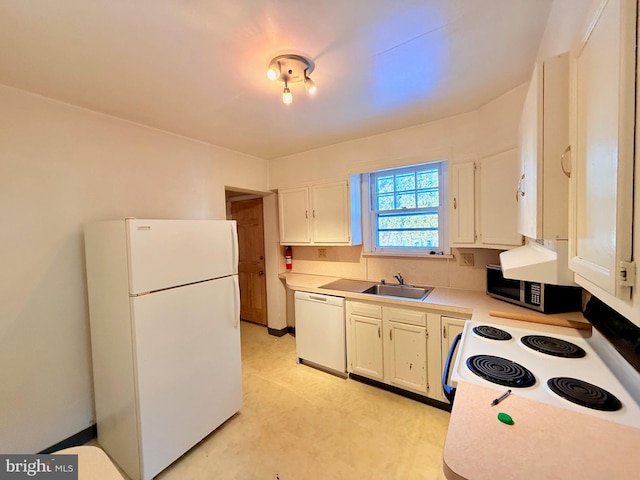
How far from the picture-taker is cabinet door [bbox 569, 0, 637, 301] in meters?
0.58

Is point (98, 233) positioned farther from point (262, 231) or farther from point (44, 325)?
point (262, 231)

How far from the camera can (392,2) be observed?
3.62 feet

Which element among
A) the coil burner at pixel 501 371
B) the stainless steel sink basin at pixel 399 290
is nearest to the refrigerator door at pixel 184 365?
the stainless steel sink basin at pixel 399 290

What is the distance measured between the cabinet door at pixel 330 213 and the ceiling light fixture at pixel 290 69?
144 cm

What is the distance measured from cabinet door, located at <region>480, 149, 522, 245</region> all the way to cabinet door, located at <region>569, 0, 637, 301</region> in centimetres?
104

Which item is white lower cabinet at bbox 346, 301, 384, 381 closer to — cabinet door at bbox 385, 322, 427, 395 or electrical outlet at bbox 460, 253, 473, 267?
cabinet door at bbox 385, 322, 427, 395

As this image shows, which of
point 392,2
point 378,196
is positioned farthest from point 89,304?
point 378,196

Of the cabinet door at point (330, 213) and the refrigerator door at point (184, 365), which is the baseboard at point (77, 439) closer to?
the refrigerator door at point (184, 365)

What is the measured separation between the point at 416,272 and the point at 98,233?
8.80 feet

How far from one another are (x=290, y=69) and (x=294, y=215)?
197 centimetres

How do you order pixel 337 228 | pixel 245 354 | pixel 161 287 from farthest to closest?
1. pixel 245 354
2. pixel 337 228
3. pixel 161 287

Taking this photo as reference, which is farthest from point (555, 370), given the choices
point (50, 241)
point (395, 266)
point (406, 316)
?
point (50, 241)

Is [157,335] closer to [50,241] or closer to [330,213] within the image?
[50,241]

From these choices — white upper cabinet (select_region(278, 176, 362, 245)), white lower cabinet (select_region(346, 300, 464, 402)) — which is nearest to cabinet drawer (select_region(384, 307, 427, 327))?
white lower cabinet (select_region(346, 300, 464, 402))
